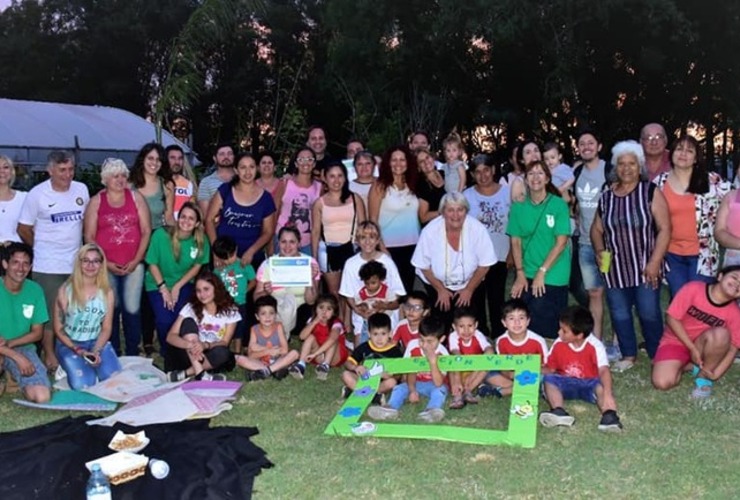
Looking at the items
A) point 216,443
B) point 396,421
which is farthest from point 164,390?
point 396,421

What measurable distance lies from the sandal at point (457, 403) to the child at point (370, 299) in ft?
4.11

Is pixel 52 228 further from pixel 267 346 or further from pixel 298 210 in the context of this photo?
pixel 298 210

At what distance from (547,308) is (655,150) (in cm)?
172

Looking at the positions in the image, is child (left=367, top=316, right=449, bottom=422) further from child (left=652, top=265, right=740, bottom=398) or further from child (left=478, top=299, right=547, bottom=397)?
child (left=652, top=265, right=740, bottom=398)

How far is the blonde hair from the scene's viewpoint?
19.5ft

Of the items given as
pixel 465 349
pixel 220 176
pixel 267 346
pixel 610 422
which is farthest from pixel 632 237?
pixel 220 176

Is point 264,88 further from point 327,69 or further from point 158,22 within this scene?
point 327,69

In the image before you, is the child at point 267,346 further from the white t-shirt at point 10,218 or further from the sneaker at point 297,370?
the white t-shirt at point 10,218

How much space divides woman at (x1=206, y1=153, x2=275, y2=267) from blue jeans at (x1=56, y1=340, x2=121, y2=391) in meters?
1.45

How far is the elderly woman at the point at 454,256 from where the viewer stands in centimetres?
631

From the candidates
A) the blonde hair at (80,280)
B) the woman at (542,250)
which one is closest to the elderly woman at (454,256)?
the woman at (542,250)

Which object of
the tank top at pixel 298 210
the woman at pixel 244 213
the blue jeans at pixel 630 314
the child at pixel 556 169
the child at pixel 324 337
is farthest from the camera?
the child at pixel 556 169

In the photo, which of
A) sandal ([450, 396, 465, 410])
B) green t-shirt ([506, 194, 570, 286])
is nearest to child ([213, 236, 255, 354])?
sandal ([450, 396, 465, 410])

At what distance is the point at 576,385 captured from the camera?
17.2 feet
